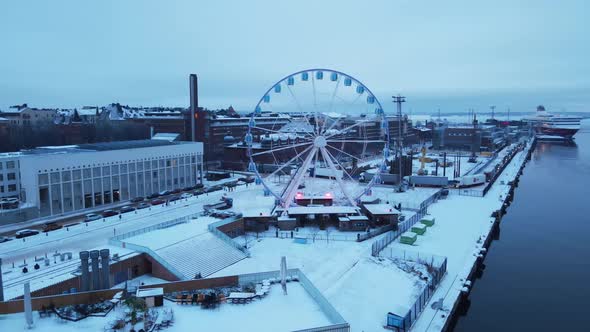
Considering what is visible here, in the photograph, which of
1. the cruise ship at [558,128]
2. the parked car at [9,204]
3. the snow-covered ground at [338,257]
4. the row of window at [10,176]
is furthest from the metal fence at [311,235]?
the cruise ship at [558,128]

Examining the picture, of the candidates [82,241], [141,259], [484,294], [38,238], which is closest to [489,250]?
[484,294]

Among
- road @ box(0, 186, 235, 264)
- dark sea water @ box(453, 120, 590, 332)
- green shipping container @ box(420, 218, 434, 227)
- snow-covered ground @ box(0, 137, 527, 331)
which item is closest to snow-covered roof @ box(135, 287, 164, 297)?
snow-covered ground @ box(0, 137, 527, 331)

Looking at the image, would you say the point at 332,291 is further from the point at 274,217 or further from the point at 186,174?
the point at 186,174

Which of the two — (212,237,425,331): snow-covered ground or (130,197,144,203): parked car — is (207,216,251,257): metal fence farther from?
(130,197,144,203): parked car

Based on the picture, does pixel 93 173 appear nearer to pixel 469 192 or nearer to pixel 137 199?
pixel 137 199

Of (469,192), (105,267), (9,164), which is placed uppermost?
(9,164)

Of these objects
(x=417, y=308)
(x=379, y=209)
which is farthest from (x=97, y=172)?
(x=417, y=308)
